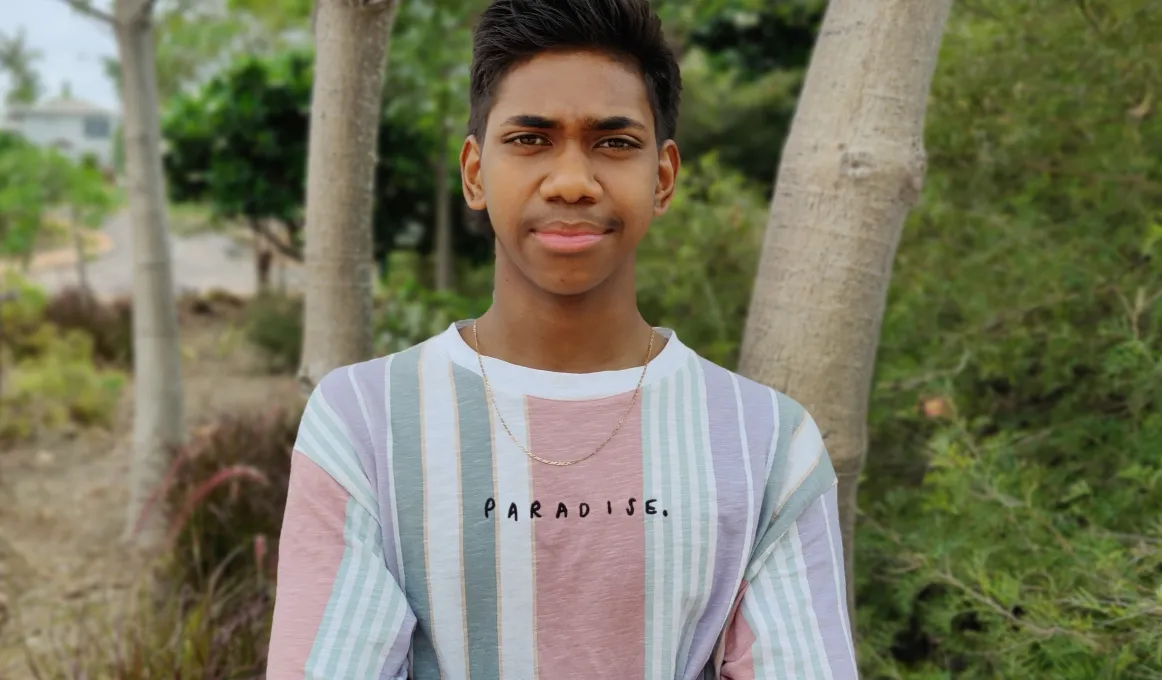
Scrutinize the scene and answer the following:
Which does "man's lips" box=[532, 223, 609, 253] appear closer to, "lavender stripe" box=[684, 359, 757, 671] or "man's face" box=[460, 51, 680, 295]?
"man's face" box=[460, 51, 680, 295]

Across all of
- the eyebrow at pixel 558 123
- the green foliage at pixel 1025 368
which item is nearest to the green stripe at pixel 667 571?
the eyebrow at pixel 558 123

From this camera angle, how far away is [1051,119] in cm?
282

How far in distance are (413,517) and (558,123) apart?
562mm

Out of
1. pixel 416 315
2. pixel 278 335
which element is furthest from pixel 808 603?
pixel 278 335

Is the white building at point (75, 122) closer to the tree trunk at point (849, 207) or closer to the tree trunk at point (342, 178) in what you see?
the tree trunk at point (342, 178)

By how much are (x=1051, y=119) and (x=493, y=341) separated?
205cm

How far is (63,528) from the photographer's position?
466 cm

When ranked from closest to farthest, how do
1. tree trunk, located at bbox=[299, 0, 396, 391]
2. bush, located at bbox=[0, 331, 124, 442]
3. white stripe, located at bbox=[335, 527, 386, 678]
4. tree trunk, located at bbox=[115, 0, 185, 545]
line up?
white stripe, located at bbox=[335, 527, 386, 678] < tree trunk, located at bbox=[299, 0, 396, 391] < tree trunk, located at bbox=[115, 0, 185, 545] < bush, located at bbox=[0, 331, 124, 442]

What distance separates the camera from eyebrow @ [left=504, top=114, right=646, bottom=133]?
4.41 feet

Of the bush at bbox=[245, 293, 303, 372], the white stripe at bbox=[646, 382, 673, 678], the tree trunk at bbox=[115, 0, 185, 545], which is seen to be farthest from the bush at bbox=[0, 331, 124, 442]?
the white stripe at bbox=[646, 382, 673, 678]

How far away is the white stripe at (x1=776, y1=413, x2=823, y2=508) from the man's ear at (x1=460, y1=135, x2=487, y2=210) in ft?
1.87

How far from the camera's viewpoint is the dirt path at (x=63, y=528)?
352 cm

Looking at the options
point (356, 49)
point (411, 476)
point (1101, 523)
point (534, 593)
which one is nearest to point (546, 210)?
point (411, 476)

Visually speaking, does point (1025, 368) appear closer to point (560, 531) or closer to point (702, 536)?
point (702, 536)
